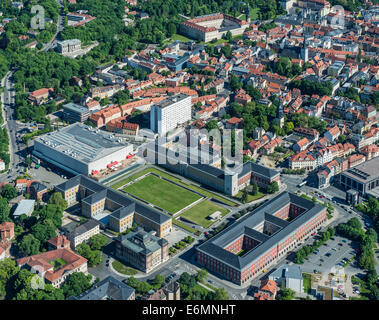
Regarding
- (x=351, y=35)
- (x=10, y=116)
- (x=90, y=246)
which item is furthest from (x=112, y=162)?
(x=351, y=35)

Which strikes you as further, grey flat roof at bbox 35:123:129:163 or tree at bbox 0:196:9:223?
grey flat roof at bbox 35:123:129:163

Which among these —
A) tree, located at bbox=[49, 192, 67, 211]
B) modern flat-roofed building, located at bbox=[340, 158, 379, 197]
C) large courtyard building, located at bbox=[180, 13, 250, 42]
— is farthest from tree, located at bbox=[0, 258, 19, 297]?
large courtyard building, located at bbox=[180, 13, 250, 42]

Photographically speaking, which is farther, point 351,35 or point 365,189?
point 351,35

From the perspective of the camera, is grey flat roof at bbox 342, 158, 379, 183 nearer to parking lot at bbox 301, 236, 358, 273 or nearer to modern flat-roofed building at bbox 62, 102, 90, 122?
parking lot at bbox 301, 236, 358, 273

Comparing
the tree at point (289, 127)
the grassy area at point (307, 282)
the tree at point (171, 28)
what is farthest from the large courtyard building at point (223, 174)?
the tree at point (171, 28)

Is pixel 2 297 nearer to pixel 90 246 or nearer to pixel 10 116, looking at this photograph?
pixel 90 246

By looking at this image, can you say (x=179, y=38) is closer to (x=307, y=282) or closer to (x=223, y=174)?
(x=223, y=174)
